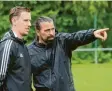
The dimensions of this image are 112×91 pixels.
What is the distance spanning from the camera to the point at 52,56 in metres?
4.34

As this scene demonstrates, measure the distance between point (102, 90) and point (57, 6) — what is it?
1037 cm

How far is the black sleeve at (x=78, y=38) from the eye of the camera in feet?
13.7

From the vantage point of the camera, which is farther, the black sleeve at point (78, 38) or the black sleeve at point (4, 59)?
the black sleeve at point (78, 38)

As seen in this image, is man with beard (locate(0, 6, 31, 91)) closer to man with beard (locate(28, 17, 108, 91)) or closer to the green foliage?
man with beard (locate(28, 17, 108, 91))

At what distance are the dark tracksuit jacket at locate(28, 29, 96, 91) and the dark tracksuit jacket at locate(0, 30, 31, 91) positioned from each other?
52cm

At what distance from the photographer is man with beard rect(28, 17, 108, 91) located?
4.26 meters

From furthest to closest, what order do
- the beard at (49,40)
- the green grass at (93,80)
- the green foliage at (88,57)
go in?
1. the green foliage at (88,57)
2. the green grass at (93,80)
3. the beard at (49,40)

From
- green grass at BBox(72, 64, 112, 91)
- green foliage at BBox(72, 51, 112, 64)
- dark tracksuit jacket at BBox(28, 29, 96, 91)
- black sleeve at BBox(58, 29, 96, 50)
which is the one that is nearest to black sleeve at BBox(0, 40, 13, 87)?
dark tracksuit jacket at BBox(28, 29, 96, 91)

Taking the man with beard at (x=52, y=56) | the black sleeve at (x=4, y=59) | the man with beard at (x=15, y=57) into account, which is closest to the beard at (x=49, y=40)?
the man with beard at (x=52, y=56)

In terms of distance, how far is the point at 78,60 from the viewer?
16484 mm

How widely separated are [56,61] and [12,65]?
0.64 m

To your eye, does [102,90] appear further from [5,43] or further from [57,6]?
[57,6]

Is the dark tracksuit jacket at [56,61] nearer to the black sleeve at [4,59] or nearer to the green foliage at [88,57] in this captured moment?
the black sleeve at [4,59]

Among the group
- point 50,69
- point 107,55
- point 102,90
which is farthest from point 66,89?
point 107,55
